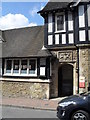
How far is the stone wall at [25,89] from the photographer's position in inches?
565

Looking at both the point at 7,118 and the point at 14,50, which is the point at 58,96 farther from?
the point at 7,118

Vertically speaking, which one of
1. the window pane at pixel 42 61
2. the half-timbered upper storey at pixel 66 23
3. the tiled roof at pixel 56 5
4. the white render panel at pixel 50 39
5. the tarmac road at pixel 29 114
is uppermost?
the tiled roof at pixel 56 5

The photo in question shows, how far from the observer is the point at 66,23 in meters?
14.5

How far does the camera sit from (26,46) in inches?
651

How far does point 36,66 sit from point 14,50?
2933 mm

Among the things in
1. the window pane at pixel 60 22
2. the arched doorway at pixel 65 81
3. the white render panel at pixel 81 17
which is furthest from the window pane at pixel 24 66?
the white render panel at pixel 81 17

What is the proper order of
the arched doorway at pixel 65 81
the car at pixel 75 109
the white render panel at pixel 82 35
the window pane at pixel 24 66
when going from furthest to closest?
the arched doorway at pixel 65 81
the window pane at pixel 24 66
the white render panel at pixel 82 35
the car at pixel 75 109

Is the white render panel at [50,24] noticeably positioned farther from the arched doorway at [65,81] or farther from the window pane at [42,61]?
the arched doorway at [65,81]

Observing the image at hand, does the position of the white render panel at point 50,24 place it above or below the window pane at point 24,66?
above

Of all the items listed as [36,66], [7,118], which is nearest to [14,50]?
[36,66]

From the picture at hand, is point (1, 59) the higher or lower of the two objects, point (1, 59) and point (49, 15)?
the lower

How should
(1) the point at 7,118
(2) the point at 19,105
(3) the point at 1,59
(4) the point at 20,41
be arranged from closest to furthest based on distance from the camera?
(1) the point at 7,118, (2) the point at 19,105, (3) the point at 1,59, (4) the point at 20,41

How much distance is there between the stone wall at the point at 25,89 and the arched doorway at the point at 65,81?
5.58ft

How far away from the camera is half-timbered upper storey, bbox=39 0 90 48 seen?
13.7 m
